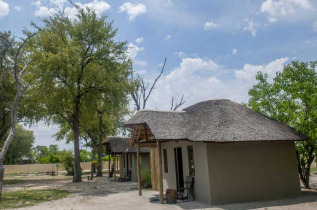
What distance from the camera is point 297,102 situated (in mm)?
13992

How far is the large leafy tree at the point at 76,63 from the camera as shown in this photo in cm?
2325

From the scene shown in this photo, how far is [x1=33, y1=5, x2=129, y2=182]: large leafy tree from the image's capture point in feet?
76.3

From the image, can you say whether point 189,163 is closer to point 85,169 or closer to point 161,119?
point 161,119

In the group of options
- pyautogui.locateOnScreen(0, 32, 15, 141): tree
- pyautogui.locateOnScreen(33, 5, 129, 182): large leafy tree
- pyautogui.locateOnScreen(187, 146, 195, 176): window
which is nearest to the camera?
pyautogui.locateOnScreen(187, 146, 195, 176): window

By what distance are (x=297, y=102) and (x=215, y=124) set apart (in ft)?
16.8

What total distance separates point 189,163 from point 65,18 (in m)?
19.4

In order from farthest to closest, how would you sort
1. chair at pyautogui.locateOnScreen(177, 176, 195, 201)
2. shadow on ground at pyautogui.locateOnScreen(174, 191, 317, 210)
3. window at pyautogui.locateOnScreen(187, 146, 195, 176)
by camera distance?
window at pyautogui.locateOnScreen(187, 146, 195, 176) → chair at pyautogui.locateOnScreen(177, 176, 195, 201) → shadow on ground at pyautogui.locateOnScreen(174, 191, 317, 210)

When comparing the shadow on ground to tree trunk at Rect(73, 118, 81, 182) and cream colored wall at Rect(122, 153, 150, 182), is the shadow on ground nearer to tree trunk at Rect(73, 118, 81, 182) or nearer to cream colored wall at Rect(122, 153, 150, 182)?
cream colored wall at Rect(122, 153, 150, 182)

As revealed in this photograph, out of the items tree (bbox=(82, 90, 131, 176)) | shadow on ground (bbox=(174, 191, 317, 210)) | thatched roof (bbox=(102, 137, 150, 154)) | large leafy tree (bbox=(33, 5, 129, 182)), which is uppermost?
large leafy tree (bbox=(33, 5, 129, 182))

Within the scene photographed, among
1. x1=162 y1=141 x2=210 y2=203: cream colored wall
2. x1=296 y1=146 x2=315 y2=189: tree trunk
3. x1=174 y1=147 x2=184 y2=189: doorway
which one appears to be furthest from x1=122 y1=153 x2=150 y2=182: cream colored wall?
x1=296 y1=146 x2=315 y2=189: tree trunk

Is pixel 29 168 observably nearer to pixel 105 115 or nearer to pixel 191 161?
pixel 105 115

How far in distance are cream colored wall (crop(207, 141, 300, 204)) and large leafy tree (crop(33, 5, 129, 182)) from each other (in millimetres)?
15139

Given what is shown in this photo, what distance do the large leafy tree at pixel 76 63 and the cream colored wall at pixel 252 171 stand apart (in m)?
15.1

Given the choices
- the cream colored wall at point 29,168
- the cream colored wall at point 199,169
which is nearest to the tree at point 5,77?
the cream colored wall at point 29,168
